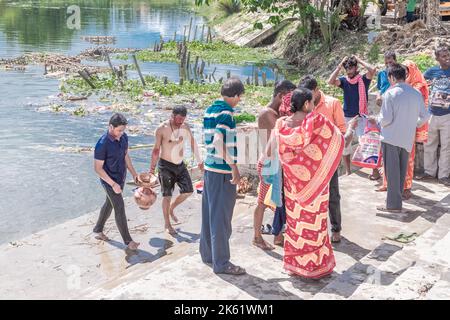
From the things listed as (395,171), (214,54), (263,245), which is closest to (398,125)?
(395,171)

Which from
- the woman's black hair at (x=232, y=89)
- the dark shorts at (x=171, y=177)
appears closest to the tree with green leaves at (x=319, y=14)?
the dark shorts at (x=171, y=177)

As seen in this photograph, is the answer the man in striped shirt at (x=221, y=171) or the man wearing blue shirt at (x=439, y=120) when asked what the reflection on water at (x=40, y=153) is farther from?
the man wearing blue shirt at (x=439, y=120)

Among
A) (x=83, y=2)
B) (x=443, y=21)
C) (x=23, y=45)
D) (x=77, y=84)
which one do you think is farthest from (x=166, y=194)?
(x=83, y=2)

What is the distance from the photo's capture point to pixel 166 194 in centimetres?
673

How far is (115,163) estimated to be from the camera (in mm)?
6059

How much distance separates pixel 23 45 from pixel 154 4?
83.5 feet

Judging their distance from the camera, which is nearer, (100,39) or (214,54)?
(214,54)

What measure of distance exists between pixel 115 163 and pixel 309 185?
2.30 meters

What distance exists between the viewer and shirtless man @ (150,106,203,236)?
6.52 metres

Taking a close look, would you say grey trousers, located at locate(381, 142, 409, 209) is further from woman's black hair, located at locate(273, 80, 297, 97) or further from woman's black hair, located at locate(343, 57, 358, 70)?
woman's black hair, located at locate(273, 80, 297, 97)

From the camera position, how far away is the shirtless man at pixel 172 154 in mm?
6520

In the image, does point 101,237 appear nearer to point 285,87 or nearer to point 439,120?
point 285,87
